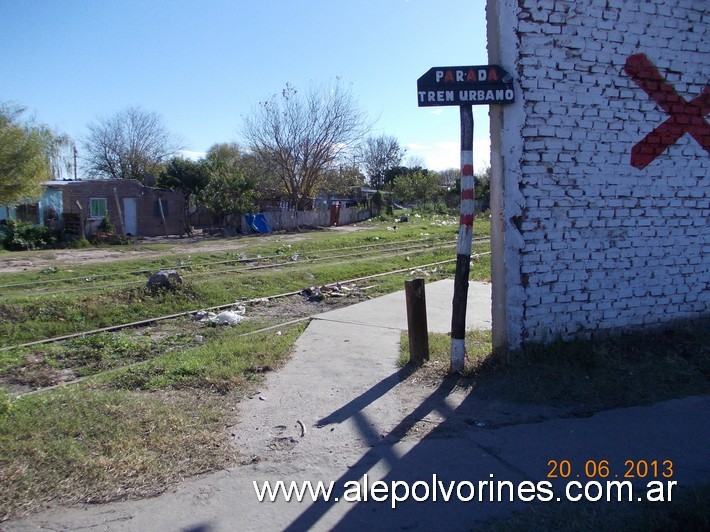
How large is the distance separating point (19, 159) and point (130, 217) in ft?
30.8

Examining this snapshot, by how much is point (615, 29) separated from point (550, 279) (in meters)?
2.77

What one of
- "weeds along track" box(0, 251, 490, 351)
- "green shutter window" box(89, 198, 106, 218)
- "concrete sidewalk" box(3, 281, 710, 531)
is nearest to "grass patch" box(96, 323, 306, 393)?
"concrete sidewalk" box(3, 281, 710, 531)

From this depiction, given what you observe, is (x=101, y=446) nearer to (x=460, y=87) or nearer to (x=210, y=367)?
(x=210, y=367)

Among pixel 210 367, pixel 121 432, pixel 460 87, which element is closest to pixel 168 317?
pixel 210 367

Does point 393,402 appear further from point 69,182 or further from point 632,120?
point 69,182

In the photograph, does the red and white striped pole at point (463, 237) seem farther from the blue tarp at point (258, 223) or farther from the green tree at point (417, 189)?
the green tree at point (417, 189)

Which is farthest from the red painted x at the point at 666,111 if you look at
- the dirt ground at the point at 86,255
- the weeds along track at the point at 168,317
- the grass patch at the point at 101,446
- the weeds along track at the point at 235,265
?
the dirt ground at the point at 86,255

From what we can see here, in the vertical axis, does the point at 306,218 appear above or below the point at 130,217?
below

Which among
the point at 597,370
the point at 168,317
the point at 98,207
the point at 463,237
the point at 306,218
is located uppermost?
the point at 98,207

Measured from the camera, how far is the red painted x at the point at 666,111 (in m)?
6.50

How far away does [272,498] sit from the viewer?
3.78 m

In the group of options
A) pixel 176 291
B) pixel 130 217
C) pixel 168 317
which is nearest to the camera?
pixel 168 317

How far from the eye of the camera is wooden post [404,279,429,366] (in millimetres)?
6441

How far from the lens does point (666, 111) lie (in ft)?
21.9
